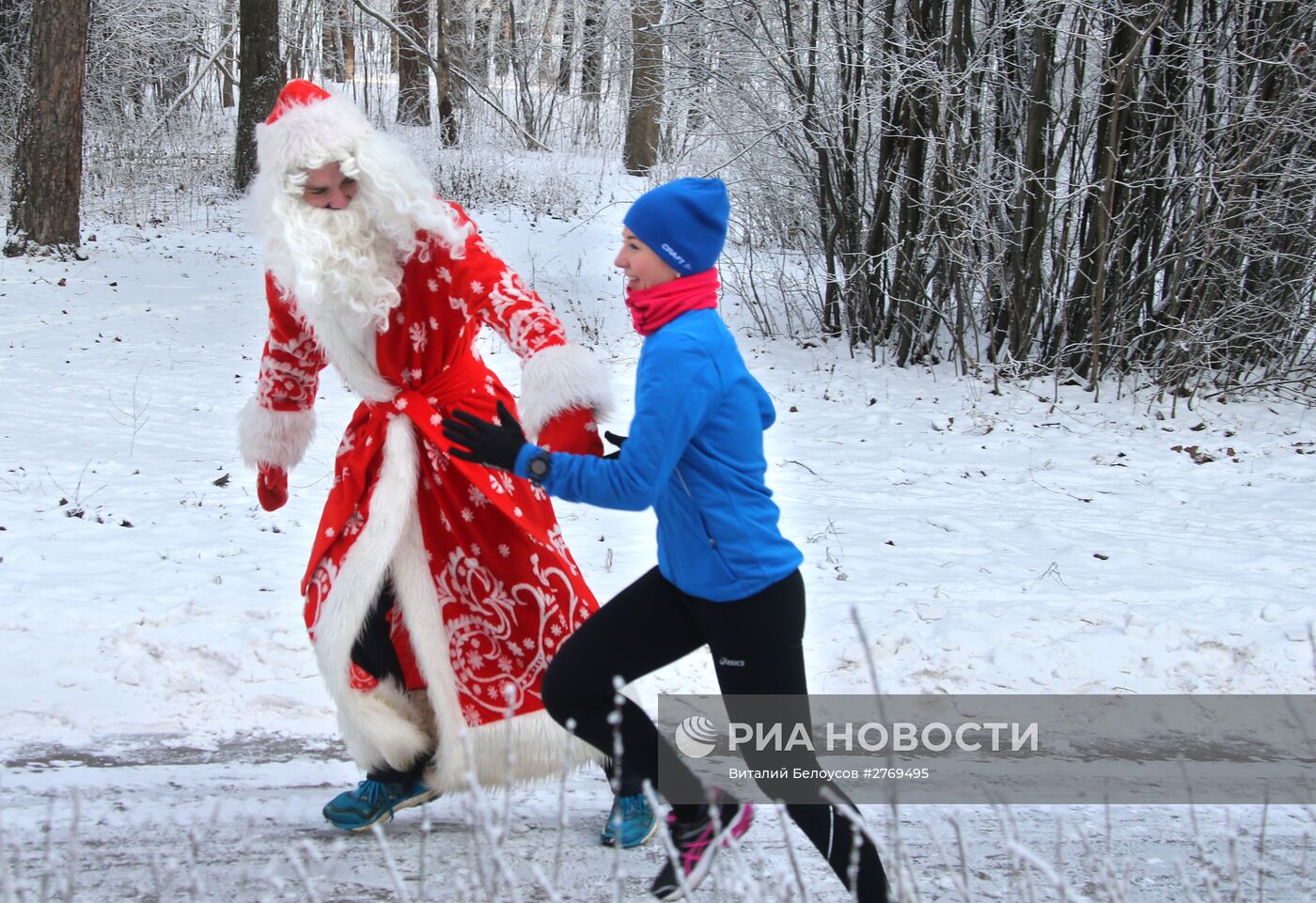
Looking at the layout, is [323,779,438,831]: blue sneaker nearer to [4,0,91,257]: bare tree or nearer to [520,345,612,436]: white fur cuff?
[520,345,612,436]: white fur cuff

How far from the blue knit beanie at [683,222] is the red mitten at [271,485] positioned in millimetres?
1335

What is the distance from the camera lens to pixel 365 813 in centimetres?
305

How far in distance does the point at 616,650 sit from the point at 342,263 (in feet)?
3.81

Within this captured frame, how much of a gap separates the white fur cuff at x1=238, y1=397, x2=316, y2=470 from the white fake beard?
15.4 inches

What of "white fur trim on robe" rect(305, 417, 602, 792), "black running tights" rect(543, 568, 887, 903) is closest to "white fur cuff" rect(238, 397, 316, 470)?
"white fur trim on robe" rect(305, 417, 602, 792)

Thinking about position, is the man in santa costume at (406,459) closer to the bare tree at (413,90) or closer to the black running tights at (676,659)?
the black running tights at (676,659)

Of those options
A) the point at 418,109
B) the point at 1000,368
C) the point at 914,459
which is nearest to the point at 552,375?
the point at 914,459

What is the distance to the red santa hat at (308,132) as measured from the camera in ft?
8.81

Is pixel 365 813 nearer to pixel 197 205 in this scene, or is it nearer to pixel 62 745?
pixel 62 745

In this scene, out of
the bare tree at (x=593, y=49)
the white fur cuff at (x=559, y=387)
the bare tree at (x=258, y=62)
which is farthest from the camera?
the bare tree at (x=593, y=49)

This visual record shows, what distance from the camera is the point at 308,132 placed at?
269 cm

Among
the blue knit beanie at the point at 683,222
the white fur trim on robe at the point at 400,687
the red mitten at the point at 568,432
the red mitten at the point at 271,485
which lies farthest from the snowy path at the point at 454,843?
the blue knit beanie at the point at 683,222

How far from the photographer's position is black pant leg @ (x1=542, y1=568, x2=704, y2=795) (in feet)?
8.11

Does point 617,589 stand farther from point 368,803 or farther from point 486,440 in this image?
point 486,440
